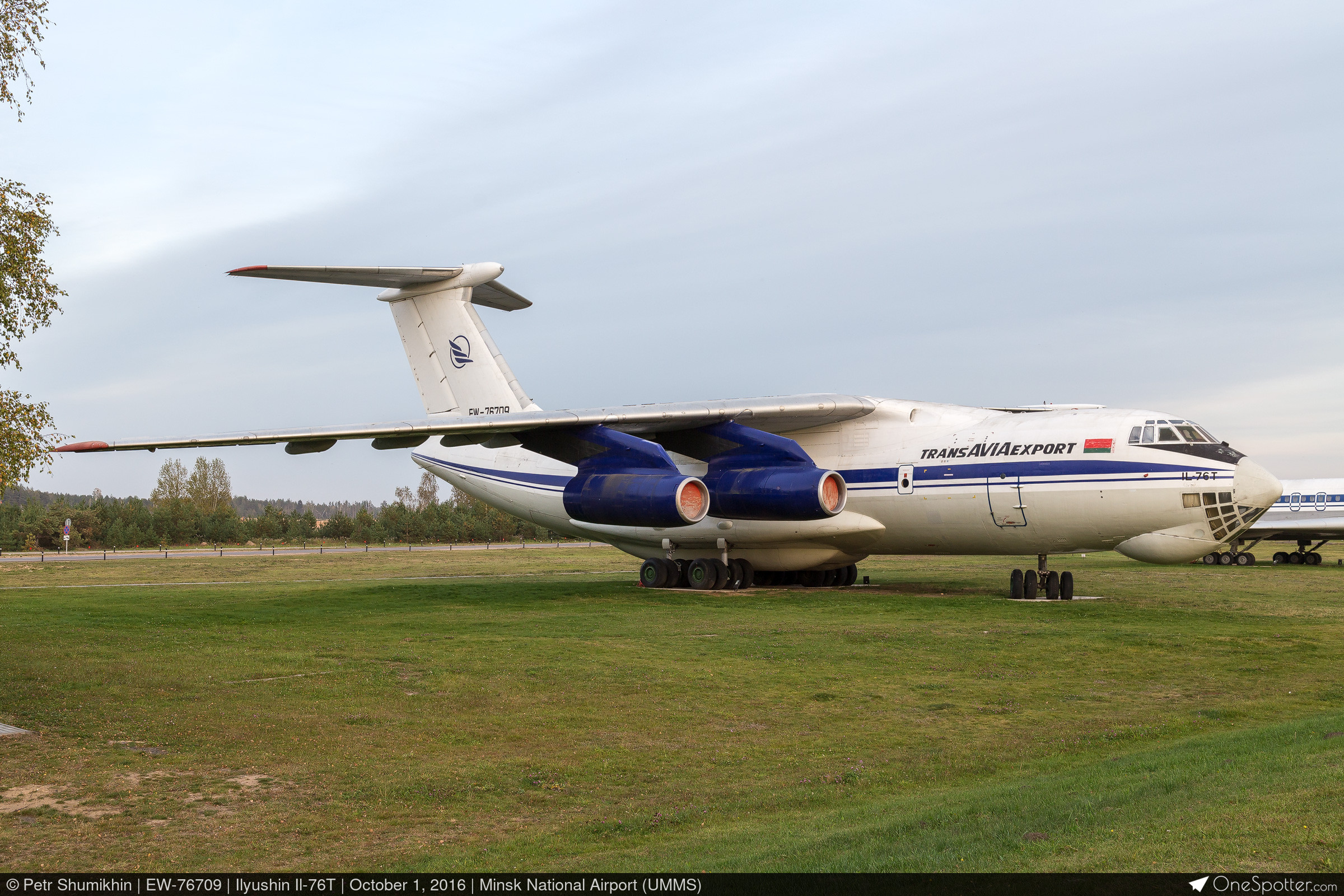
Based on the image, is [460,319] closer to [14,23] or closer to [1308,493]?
[14,23]

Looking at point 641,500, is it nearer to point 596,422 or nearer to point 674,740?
point 596,422

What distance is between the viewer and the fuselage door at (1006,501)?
16.3 metres

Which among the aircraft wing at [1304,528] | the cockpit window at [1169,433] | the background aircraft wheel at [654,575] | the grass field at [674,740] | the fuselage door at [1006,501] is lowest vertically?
the grass field at [674,740]

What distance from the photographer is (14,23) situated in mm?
9828

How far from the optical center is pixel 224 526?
60469 mm

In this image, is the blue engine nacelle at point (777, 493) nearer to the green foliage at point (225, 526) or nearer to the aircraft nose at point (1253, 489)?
the aircraft nose at point (1253, 489)

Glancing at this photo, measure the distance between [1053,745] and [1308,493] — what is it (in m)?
29.7

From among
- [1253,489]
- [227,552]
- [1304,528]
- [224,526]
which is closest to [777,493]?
[1253,489]

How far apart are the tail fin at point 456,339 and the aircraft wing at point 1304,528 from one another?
21371mm

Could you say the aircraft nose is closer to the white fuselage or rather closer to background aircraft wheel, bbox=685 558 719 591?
the white fuselage

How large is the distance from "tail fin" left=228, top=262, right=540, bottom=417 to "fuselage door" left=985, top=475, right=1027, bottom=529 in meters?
9.57

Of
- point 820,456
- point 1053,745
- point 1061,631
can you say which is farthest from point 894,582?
point 1053,745

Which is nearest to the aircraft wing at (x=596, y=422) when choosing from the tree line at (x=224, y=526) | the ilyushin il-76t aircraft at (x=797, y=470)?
the ilyushin il-76t aircraft at (x=797, y=470)
